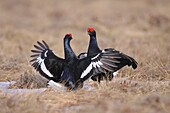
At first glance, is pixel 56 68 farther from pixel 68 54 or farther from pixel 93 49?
pixel 93 49

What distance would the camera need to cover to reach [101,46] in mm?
12414

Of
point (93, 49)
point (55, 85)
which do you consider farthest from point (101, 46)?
point (55, 85)

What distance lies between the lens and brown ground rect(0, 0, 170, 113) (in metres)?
5.33

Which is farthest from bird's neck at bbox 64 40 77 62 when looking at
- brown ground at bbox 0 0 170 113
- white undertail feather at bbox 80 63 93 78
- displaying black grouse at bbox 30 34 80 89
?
brown ground at bbox 0 0 170 113

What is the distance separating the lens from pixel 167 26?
1477 cm

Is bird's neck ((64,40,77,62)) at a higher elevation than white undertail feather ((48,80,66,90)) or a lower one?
higher

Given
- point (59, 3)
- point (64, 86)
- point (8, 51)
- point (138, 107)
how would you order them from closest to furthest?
point (138, 107), point (64, 86), point (8, 51), point (59, 3)

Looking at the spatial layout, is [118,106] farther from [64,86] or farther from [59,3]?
[59,3]

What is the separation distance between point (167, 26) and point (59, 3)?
1047 cm

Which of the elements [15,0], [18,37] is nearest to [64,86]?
[18,37]

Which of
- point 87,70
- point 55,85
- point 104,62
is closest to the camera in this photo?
point 104,62

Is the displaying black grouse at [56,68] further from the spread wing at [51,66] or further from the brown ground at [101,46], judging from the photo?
the brown ground at [101,46]

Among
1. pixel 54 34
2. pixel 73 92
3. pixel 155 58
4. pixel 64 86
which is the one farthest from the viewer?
pixel 54 34

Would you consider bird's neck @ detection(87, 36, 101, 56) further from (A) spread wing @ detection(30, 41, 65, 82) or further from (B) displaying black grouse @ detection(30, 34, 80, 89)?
(A) spread wing @ detection(30, 41, 65, 82)
